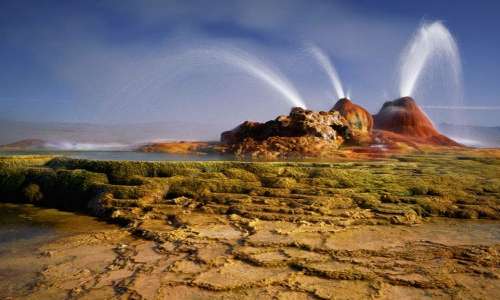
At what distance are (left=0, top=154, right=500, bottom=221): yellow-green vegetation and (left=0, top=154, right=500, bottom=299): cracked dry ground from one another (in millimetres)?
107

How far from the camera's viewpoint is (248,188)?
1362cm

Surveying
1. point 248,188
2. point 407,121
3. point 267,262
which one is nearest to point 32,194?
point 248,188

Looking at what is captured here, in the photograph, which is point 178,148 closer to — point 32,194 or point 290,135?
point 290,135

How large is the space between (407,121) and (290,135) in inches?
1250

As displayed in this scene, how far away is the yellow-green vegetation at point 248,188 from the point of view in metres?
12.3

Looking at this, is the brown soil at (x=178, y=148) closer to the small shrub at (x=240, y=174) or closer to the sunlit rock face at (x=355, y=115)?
the small shrub at (x=240, y=174)

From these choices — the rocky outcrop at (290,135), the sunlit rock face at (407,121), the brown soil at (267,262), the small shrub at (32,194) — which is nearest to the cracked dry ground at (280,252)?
the brown soil at (267,262)

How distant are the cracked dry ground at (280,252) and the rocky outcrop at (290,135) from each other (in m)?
15.2

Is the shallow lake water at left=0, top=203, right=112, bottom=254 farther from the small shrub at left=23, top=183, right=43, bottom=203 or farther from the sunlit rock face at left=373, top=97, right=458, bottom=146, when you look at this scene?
the sunlit rock face at left=373, top=97, right=458, bottom=146

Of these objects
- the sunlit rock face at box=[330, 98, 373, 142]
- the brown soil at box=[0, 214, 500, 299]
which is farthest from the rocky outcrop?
the brown soil at box=[0, 214, 500, 299]

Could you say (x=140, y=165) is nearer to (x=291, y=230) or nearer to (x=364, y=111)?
(x=291, y=230)

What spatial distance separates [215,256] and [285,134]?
2423 centimetres

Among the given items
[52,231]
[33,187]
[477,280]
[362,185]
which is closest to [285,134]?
[362,185]

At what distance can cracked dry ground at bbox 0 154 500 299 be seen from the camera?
6734 millimetres
